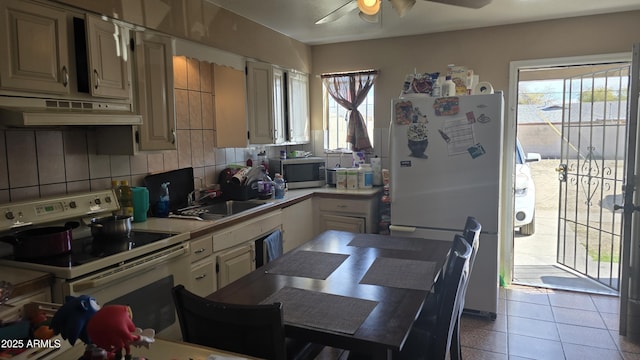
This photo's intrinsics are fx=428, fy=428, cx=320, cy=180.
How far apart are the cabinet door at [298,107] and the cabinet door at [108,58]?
75.5 inches

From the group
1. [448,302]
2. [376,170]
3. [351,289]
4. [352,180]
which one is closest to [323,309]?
[351,289]

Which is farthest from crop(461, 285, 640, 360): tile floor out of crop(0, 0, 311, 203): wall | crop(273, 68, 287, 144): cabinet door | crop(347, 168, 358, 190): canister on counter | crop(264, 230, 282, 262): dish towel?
crop(0, 0, 311, 203): wall

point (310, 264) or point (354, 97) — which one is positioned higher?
point (354, 97)

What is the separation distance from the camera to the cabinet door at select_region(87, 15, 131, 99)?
7.15ft

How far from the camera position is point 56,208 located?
2205mm

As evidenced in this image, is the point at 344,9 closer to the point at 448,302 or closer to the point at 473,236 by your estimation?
the point at 473,236

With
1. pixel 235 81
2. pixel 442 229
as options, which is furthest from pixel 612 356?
pixel 235 81

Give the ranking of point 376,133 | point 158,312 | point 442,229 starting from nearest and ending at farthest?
point 158,312
point 442,229
point 376,133

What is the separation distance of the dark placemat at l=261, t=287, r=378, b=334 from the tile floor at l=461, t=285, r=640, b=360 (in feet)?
5.15

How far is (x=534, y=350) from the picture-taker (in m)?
2.76

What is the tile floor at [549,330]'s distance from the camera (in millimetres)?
2727

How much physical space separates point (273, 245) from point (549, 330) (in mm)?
2106

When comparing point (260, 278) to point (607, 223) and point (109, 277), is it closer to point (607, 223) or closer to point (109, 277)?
point (109, 277)

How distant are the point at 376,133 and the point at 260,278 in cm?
282
